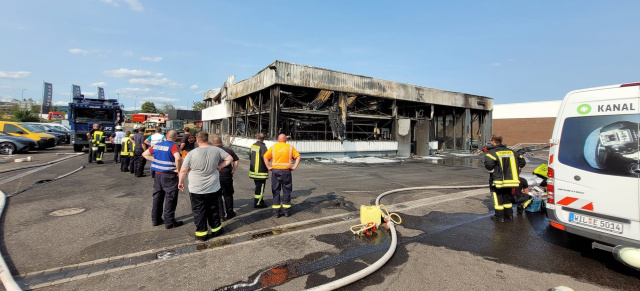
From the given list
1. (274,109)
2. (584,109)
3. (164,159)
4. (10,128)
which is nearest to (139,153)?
(164,159)

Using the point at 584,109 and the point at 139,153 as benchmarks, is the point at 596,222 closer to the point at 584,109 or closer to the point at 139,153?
the point at 584,109

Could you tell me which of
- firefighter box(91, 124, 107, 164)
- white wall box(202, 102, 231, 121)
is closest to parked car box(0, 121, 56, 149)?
firefighter box(91, 124, 107, 164)

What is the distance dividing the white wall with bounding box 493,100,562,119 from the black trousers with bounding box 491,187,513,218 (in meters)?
36.2

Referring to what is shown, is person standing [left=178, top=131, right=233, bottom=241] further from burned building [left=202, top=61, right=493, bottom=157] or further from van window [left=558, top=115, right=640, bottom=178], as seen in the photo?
burned building [left=202, top=61, right=493, bottom=157]

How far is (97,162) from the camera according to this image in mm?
12242

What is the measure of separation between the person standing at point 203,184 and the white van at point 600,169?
5070 millimetres

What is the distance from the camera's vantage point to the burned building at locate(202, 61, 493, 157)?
52.9ft

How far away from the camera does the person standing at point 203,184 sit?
4211 mm

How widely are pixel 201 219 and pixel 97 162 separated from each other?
1127 centimetres

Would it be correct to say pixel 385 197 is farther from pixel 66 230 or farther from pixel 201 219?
pixel 66 230

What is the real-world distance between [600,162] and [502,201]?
2186 millimetres

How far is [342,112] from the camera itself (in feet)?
57.3

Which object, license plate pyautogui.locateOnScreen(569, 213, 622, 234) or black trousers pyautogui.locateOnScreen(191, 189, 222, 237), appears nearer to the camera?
license plate pyautogui.locateOnScreen(569, 213, 622, 234)

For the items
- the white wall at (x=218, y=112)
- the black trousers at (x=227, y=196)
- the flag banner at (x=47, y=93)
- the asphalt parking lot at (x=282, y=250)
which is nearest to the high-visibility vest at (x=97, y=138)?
the asphalt parking lot at (x=282, y=250)
